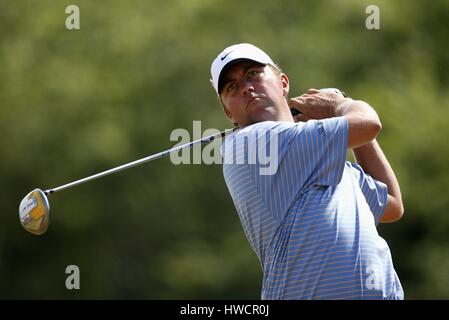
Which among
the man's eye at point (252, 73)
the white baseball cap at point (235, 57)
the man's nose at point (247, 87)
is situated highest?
the white baseball cap at point (235, 57)

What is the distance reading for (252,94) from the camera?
10.2ft

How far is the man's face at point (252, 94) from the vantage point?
122 inches

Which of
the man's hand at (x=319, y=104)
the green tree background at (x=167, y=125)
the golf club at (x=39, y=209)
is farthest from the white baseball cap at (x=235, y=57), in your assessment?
the green tree background at (x=167, y=125)

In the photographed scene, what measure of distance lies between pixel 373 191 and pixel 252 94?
50 cm

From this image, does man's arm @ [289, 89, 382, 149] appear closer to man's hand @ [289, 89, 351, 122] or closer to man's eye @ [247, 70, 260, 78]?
man's hand @ [289, 89, 351, 122]

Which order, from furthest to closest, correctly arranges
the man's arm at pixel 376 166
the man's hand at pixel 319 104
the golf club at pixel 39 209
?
the golf club at pixel 39 209 < the man's arm at pixel 376 166 < the man's hand at pixel 319 104

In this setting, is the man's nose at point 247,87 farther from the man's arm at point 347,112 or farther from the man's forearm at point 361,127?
the man's forearm at point 361,127

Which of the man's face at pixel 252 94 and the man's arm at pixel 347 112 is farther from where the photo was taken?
the man's face at pixel 252 94

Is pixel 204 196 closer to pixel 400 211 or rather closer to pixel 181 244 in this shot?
pixel 181 244

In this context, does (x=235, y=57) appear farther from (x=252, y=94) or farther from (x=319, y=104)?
(x=319, y=104)

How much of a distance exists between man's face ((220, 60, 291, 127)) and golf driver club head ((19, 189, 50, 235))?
3.08 feet

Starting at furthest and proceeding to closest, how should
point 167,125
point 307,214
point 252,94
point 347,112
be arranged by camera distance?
point 167,125
point 252,94
point 347,112
point 307,214

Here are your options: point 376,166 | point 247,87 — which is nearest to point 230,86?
point 247,87
